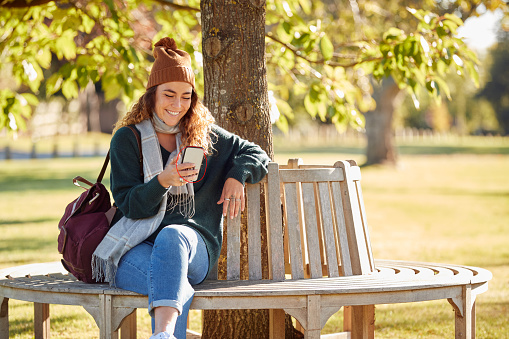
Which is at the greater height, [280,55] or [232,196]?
[280,55]

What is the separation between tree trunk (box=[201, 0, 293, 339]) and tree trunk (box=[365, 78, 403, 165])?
2154 centimetres

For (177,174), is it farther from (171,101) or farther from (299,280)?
(299,280)

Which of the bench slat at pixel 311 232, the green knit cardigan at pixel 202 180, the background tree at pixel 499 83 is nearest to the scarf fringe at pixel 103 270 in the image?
Answer: the green knit cardigan at pixel 202 180

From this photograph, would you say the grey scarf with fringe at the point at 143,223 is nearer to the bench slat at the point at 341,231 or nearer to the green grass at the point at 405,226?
the bench slat at the point at 341,231

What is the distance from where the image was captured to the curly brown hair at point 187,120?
3572 millimetres

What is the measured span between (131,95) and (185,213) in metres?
2.33

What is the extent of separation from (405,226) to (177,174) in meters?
10.1

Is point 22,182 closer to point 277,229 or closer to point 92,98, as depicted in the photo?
point 277,229

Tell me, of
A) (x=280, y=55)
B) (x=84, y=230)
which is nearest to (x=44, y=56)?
(x=280, y=55)

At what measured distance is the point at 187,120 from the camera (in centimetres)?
364

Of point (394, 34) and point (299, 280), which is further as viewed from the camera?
point (394, 34)

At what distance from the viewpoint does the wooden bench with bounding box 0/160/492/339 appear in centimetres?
326

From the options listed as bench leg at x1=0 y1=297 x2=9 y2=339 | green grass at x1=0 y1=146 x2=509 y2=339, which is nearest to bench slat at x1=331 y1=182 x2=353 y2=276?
green grass at x1=0 y1=146 x2=509 y2=339

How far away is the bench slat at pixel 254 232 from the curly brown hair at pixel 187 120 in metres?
0.38
